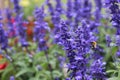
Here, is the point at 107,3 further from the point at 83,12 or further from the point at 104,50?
the point at 83,12

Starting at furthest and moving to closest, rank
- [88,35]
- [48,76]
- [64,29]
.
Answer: [48,76]
[88,35]
[64,29]

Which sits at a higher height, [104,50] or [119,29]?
[119,29]

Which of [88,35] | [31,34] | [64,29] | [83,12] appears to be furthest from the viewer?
[31,34]

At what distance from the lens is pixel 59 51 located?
494 cm

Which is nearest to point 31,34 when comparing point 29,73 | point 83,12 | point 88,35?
point 83,12

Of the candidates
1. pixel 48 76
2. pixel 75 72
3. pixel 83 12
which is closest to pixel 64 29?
pixel 75 72

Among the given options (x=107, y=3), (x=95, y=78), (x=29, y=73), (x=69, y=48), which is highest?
(x=107, y=3)

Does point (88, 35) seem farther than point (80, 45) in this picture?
Yes

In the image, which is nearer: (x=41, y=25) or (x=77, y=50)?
(x=77, y=50)

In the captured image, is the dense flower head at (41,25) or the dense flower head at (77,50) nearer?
the dense flower head at (77,50)

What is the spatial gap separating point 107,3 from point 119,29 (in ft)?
1.11

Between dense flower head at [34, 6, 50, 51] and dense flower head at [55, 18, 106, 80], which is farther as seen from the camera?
dense flower head at [34, 6, 50, 51]

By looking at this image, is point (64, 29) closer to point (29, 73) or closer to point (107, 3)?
point (107, 3)

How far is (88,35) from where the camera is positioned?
136 inches
